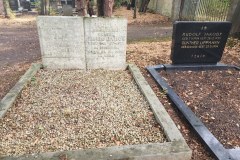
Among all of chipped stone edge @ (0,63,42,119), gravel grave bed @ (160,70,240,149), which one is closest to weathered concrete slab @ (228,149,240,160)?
gravel grave bed @ (160,70,240,149)

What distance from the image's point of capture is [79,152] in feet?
9.02

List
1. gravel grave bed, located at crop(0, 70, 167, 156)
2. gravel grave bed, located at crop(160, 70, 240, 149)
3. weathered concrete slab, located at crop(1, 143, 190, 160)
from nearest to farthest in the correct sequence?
weathered concrete slab, located at crop(1, 143, 190, 160) → gravel grave bed, located at crop(0, 70, 167, 156) → gravel grave bed, located at crop(160, 70, 240, 149)

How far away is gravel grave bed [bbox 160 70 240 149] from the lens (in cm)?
356

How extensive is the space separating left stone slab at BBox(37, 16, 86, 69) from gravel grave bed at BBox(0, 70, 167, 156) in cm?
59

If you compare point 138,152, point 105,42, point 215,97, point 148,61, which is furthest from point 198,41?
point 138,152

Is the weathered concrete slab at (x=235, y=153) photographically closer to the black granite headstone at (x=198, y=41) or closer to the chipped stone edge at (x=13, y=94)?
the black granite headstone at (x=198, y=41)

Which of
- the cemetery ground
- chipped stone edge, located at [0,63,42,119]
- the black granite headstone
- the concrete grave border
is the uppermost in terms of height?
the black granite headstone

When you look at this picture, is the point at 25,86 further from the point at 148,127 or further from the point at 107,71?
the point at 148,127

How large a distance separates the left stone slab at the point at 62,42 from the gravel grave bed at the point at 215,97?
6.92 feet

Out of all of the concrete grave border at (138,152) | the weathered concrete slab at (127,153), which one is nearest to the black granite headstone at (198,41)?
the concrete grave border at (138,152)

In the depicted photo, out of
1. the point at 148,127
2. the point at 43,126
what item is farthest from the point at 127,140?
the point at 43,126

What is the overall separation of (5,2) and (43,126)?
15358 millimetres

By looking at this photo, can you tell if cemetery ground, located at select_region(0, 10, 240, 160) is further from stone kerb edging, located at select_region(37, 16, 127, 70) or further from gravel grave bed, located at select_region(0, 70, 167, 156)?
stone kerb edging, located at select_region(37, 16, 127, 70)

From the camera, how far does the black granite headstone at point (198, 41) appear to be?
18.3 ft
